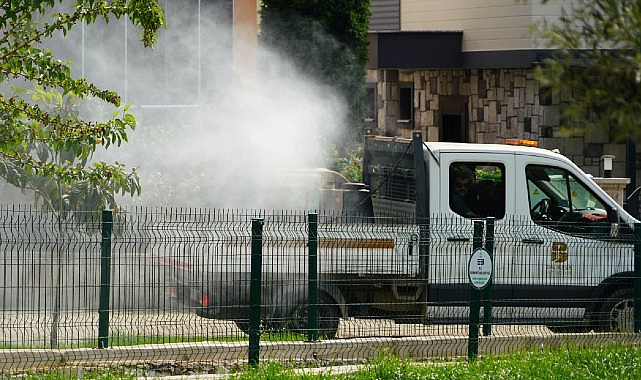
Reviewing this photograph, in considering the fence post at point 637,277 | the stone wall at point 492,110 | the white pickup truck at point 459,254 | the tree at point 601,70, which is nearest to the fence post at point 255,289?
the white pickup truck at point 459,254

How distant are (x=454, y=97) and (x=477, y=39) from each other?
1713 millimetres

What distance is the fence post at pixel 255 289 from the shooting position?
33.4 feet

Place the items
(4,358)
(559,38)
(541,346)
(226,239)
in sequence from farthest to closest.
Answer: (541,346) < (226,239) < (4,358) < (559,38)

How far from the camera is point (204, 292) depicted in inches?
412

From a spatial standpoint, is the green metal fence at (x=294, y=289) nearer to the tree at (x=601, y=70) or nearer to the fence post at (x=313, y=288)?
the fence post at (x=313, y=288)

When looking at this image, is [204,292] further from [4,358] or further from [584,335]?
[584,335]

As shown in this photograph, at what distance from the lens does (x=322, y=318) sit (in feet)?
36.1

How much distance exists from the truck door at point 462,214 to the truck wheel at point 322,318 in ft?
3.16

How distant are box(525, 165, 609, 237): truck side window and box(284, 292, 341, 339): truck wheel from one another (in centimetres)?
234

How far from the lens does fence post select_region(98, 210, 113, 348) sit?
994cm

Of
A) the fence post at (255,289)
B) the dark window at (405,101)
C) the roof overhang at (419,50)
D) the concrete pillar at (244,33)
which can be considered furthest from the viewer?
the dark window at (405,101)

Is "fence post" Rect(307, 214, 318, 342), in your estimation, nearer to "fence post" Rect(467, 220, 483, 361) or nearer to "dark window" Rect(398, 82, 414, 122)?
"fence post" Rect(467, 220, 483, 361)

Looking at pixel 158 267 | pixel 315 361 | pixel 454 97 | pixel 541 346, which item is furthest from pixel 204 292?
pixel 454 97

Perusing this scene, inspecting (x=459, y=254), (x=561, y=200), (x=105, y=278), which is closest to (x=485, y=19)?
(x=561, y=200)
